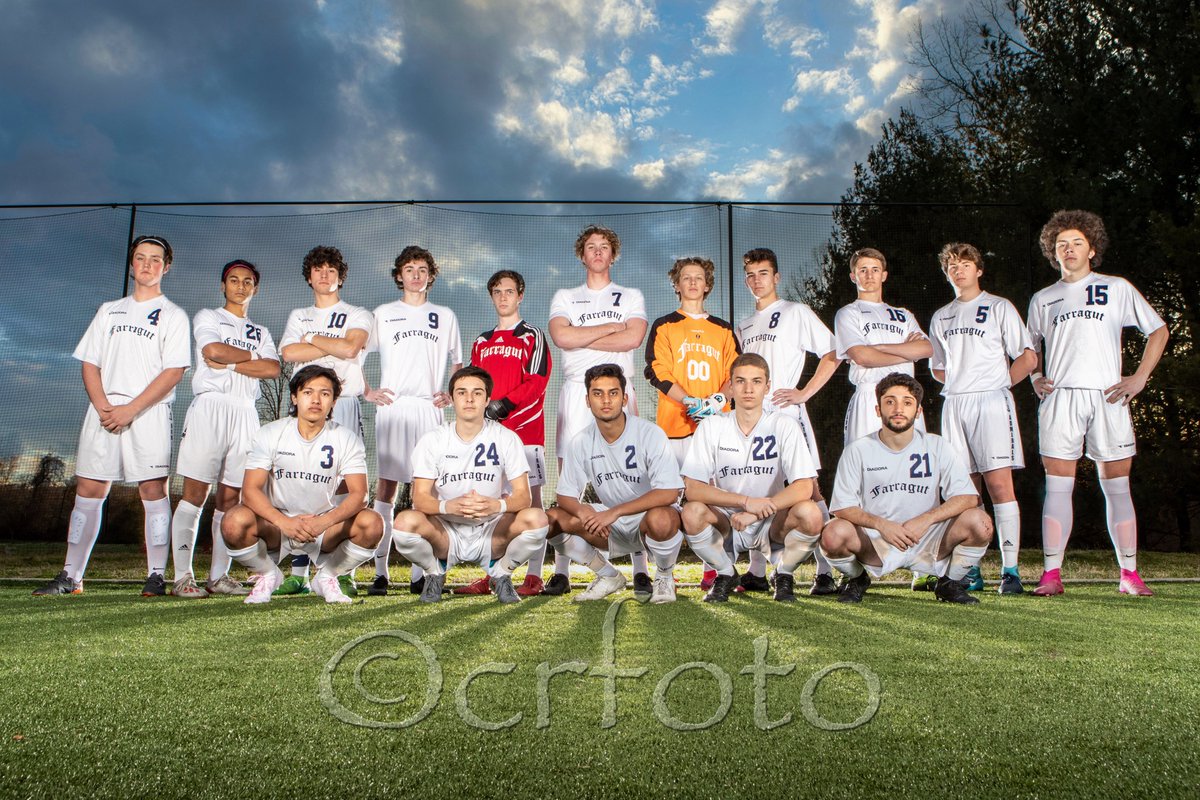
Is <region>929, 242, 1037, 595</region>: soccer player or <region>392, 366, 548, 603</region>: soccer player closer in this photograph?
<region>392, 366, 548, 603</region>: soccer player

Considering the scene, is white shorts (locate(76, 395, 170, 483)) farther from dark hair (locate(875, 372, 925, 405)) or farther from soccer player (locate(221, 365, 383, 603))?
dark hair (locate(875, 372, 925, 405))

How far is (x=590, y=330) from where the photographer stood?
5207 mm

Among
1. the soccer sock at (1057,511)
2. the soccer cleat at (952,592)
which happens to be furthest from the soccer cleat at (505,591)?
the soccer sock at (1057,511)

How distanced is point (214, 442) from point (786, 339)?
3.65 meters

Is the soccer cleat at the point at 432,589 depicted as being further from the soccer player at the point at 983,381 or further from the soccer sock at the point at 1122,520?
the soccer sock at the point at 1122,520

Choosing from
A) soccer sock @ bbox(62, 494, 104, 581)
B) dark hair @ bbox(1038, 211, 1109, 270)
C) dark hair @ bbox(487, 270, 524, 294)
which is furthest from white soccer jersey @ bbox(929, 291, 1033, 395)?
soccer sock @ bbox(62, 494, 104, 581)

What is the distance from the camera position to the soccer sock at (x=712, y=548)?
4223 mm

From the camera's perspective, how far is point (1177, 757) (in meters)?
1.72

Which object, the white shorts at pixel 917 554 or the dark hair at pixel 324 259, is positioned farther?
the dark hair at pixel 324 259

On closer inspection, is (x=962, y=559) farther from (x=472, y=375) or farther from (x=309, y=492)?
(x=309, y=492)

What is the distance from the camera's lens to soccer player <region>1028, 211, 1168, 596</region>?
4875 millimetres

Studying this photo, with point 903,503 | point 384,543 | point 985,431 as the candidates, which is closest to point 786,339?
point 985,431

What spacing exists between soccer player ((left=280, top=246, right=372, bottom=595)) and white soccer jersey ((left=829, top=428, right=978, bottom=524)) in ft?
9.80

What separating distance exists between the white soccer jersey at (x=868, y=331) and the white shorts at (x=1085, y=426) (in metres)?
0.88
